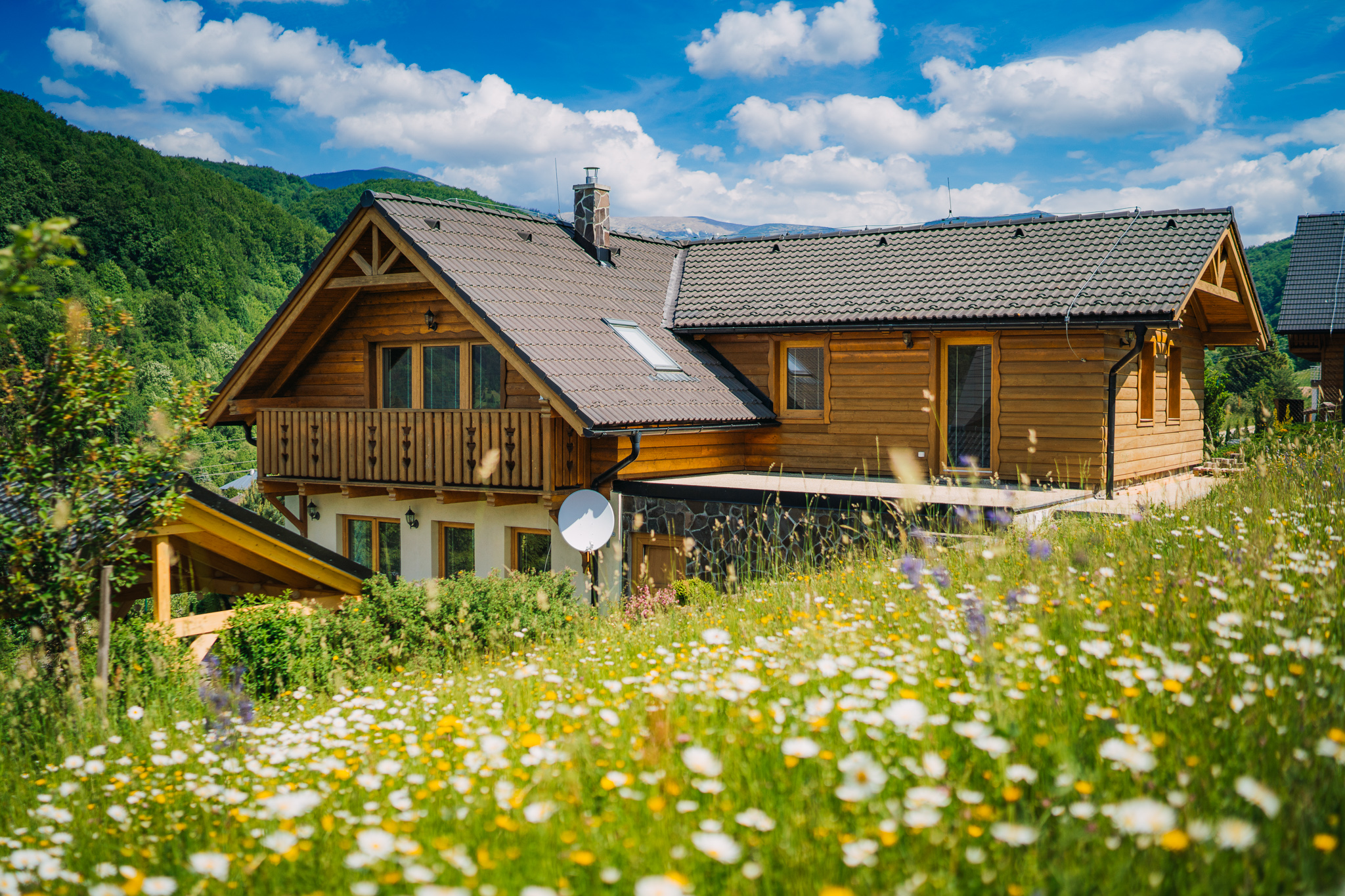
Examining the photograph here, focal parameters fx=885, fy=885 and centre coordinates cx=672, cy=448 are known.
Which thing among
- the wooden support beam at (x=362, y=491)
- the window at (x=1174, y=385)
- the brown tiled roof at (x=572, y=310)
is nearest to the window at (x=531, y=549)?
the wooden support beam at (x=362, y=491)

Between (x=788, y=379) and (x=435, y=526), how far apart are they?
6.33 metres

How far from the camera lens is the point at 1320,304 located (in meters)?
23.1

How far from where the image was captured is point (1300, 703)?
2811mm

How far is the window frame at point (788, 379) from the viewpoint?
14086mm

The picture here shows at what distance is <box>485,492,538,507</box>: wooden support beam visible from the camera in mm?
12859

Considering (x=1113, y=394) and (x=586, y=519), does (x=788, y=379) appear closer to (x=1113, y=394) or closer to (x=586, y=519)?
(x=586, y=519)

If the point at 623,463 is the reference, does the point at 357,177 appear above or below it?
above

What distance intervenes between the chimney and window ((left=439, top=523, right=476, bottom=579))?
5.43 metres

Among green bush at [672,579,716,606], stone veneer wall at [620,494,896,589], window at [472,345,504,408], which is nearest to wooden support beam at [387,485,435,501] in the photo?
window at [472,345,504,408]

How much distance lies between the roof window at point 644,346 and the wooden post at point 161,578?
25.1ft

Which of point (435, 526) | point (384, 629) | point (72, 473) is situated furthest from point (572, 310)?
point (72, 473)

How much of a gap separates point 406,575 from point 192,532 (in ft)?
25.3

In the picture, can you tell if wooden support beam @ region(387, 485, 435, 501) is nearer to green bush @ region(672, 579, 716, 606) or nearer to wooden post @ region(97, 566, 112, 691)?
green bush @ region(672, 579, 716, 606)

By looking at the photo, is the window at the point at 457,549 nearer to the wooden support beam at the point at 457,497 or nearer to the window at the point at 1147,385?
the wooden support beam at the point at 457,497
